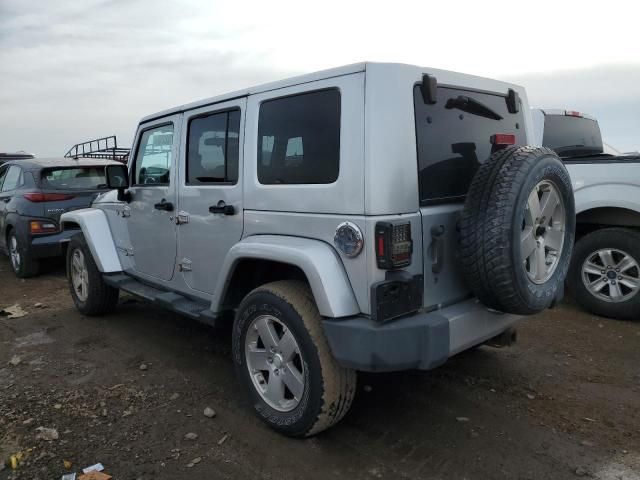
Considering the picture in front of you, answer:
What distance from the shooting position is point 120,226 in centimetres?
475

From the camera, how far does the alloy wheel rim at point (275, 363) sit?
2.84 m

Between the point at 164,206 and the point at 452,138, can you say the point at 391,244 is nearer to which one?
the point at 452,138

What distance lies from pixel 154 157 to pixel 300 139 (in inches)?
74.5

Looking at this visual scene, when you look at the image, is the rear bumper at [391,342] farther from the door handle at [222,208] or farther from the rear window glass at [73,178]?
the rear window glass at [73,178]

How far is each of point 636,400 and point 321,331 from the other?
2276 mm

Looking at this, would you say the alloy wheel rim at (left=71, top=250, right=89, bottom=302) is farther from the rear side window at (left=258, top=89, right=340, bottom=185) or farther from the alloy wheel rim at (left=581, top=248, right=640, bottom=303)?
the alloy wheel rim at (left=581, top=248, right=640, bottom=303)

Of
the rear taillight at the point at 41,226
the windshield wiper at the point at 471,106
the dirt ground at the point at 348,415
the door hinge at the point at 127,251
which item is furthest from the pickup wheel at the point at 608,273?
the rear taillight at the point at 41,226

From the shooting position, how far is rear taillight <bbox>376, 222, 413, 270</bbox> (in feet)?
8.02

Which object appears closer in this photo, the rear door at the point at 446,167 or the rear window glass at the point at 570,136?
the rear door at the point at 446,167

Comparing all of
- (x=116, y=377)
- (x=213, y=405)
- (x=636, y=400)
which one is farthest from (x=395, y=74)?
(x=116, y=377)

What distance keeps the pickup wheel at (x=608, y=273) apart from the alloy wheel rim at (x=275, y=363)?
11.3ft

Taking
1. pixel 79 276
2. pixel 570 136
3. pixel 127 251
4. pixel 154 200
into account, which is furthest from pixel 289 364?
pixel 570 136

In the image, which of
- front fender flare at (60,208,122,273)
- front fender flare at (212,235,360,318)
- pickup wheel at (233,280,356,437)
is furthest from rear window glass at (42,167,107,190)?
front fender flare at (212,235,360,318)

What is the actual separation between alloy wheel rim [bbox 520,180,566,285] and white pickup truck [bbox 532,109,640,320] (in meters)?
2.25
